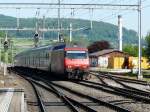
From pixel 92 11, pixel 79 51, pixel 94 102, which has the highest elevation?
pixel 92 11

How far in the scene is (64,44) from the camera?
4019 cm

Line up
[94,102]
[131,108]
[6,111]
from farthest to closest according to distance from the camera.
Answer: [94,102], [131,108], [6,111]

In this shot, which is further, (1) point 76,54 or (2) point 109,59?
(2) point 109,59

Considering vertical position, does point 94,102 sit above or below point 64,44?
below

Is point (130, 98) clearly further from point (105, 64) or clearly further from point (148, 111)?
point (105, 64)

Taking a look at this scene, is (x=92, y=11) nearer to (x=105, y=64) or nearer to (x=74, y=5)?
(x=74, y=5)

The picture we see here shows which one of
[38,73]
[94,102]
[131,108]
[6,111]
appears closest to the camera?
[6,111]

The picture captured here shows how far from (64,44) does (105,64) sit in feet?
206

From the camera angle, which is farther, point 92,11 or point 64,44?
point 92,11

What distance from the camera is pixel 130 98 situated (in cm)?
2336

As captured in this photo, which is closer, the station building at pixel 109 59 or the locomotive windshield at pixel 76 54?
the locomotive windshield at pixel 76 54

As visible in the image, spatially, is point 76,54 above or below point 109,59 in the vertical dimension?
above

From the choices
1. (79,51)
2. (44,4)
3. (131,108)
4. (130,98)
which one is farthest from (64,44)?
(131,108)

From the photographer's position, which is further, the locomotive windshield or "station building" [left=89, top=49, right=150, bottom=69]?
"station building" [left=89, top=49, right=150, bottom=69]
